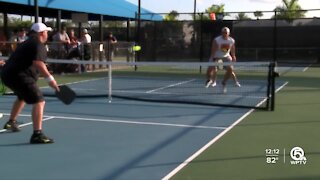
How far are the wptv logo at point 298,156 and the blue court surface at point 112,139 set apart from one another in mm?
1206

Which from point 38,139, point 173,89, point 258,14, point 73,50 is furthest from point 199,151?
point 258,14

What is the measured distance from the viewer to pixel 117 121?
876 centimetres

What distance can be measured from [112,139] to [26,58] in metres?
1.67

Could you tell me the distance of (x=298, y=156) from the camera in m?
6.25

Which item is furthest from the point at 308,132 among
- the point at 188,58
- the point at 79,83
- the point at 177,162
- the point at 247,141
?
the point at 188,58

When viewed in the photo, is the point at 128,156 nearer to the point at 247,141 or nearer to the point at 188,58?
the point at 247,141

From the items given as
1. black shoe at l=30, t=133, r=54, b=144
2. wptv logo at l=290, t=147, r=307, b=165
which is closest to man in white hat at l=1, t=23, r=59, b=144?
black shoe at l=30, t=133, r=54, b=144

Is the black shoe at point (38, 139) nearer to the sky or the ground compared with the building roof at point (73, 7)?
nearer to the ground

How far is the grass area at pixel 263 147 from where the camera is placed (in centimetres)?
547

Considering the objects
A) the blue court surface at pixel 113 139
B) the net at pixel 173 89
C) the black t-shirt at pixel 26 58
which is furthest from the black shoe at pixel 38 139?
the net at pixel 173 89

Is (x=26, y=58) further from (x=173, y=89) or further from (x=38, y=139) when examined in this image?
(x=173, y=89)

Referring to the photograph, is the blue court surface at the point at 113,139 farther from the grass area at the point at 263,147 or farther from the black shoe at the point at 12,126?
the grass area at the point at 263,147

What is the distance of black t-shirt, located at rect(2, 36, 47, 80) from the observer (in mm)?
6766

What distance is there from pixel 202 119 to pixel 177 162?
10.3ft
